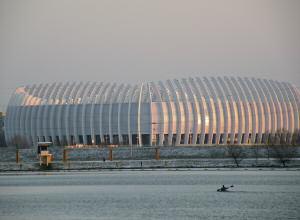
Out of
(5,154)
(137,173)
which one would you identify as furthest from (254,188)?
(5,154)

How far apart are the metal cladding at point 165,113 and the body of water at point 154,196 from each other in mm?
46570

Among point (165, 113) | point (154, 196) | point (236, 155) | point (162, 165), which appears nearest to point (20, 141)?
point (165, 113)

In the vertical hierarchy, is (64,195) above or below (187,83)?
below

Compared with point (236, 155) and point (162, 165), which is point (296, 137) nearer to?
point (236, 155)

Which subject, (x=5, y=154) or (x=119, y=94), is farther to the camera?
(x=119, y=94)

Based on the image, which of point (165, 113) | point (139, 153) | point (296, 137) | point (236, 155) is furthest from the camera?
point (165, 113)

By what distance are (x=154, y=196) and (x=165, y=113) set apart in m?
69.3

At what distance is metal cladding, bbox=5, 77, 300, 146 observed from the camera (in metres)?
125

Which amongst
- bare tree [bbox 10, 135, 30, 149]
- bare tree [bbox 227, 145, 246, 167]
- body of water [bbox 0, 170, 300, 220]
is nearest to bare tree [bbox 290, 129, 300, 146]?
bare tree [bbox 227, 145, 246, 167]

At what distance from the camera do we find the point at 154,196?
55.5 metres

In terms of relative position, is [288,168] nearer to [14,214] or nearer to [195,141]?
[14,214]

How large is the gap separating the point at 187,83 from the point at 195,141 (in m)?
7.52

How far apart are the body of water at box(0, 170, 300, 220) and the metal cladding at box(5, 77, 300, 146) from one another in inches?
1833

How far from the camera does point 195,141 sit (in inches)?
4998
